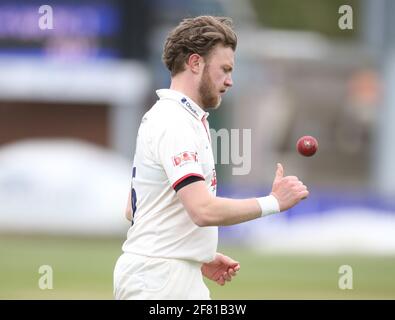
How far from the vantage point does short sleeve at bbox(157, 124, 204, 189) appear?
6301mm

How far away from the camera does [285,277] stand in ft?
63.2

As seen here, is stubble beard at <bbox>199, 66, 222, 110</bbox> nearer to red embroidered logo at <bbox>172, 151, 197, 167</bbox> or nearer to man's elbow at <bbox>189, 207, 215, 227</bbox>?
red embroidered logo at <bbox>172, 151, 197, 167</bbox>

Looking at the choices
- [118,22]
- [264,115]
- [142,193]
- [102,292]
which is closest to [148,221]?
[142,193]

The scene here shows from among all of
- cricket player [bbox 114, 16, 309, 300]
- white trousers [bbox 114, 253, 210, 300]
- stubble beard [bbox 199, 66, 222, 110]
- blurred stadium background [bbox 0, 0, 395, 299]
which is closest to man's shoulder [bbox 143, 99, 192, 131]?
cricket player [bbox 114, 16, 309, 300]

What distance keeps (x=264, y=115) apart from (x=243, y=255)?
71.3 ft

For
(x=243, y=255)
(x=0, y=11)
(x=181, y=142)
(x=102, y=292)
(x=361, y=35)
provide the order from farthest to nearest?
(x=361, y=35)
(x=0, y=11)
(x=243, y=255)
(x=102, y=292)
(x=181, y=142)

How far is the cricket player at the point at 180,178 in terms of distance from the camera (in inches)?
252

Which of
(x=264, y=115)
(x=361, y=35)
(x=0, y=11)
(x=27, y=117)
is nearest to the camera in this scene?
(x=0, y=11)

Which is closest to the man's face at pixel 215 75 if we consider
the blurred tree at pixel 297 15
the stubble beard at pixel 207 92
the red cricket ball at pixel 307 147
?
the stubble beard at pixel 207 92

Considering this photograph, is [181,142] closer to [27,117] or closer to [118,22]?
[118,22]

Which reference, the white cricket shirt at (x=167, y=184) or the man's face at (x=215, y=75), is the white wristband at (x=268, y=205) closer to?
the white cricket shirt at (x=167, y=184)

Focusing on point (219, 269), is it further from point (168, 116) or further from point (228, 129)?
point (228, 129)

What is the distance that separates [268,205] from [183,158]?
1.75ft

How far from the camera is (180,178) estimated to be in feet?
20.7
